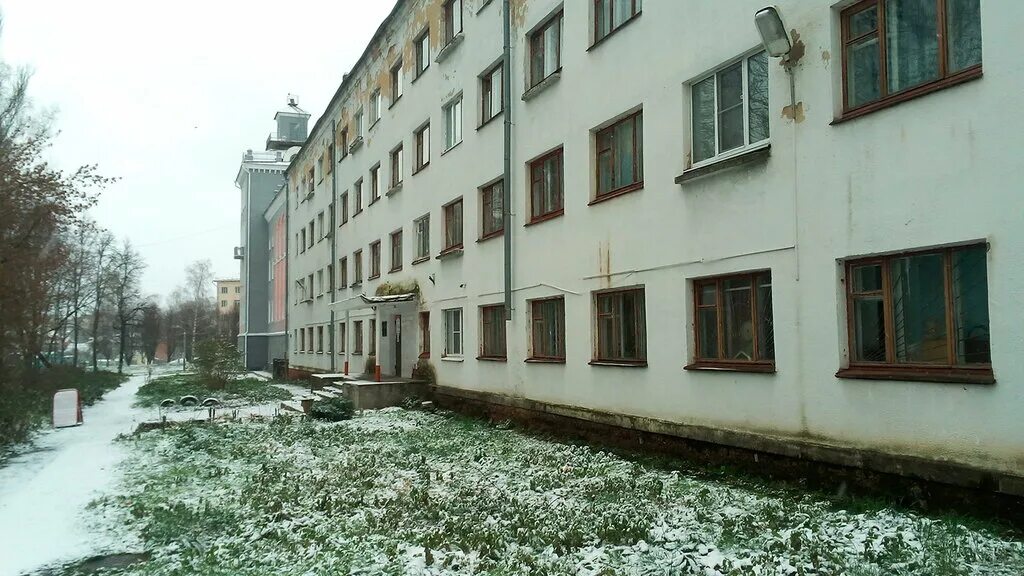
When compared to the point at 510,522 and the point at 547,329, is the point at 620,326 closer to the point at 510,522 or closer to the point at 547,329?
the point at 547,329

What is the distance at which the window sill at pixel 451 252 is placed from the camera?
58.0 feet

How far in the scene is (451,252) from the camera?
59.1 feet

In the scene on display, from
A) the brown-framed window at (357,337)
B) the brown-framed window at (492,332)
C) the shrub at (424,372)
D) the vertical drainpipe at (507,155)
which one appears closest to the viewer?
the vertical drainpipe at (507,155)

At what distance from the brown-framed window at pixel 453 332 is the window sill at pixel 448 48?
6671 millimetres

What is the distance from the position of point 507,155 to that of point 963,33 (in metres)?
9.25

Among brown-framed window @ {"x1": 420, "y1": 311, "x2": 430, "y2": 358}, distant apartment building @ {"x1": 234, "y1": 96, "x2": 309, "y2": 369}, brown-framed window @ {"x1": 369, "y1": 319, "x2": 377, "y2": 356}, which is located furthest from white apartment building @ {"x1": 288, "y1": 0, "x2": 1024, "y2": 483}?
distant apartment building @ {"x1": 234, "y1": 96, "x2": 309, "y2": 369}

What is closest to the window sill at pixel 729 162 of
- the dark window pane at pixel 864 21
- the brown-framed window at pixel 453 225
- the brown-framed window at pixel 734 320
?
the brown-framed window at pixel 734 320

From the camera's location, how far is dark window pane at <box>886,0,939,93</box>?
23.1ft

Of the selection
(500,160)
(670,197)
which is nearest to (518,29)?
(500,160)

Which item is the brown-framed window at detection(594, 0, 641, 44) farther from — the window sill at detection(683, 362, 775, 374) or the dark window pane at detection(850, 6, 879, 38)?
Result: the window sill at detection(683, 362, 775, 374)

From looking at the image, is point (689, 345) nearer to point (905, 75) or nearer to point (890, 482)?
point (890, 482)

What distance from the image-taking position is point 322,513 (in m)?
7.80

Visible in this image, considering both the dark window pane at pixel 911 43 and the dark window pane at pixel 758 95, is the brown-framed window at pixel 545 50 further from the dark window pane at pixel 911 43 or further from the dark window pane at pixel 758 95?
the dark window pane at pixel 911 43

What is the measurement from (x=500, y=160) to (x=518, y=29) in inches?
107
